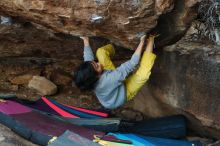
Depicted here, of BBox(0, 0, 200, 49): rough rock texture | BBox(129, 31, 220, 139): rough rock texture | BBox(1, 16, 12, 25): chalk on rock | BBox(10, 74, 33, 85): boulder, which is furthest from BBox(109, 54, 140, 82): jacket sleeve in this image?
BBox(10, 74, 33, 85): boulder

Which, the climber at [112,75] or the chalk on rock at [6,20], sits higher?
the chalk on rock at [6,20]

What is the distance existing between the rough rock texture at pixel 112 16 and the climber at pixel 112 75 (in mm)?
205

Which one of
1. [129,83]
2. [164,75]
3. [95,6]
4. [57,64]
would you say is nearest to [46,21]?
[95,6]

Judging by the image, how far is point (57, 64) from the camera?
261 inches

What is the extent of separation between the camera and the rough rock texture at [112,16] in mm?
4035

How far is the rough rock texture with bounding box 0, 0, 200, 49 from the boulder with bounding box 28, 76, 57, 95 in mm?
1810

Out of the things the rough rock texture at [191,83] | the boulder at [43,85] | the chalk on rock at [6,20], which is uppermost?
the chalk on rock at [6,20]

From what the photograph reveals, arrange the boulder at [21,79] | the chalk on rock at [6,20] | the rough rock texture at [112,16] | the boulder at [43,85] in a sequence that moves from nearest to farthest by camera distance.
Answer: the rough rock texture at [112,16]
the chalk on rock at [6,20]
the boulder at [43,85]
the boulder at [21,79]

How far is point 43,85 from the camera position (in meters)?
6.44

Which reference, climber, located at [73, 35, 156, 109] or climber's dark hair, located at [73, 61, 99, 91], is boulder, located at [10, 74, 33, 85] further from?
climber's dark hair, located at [73, 61, 99, 91]

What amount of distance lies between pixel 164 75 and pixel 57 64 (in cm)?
210

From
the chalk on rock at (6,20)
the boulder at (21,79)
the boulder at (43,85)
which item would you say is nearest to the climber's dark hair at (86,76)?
the chalk on rock at (6,20)

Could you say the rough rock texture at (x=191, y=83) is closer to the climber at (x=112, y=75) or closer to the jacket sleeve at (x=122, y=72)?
the climber at (x=112, y=75)

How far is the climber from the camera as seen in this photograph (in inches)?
179
